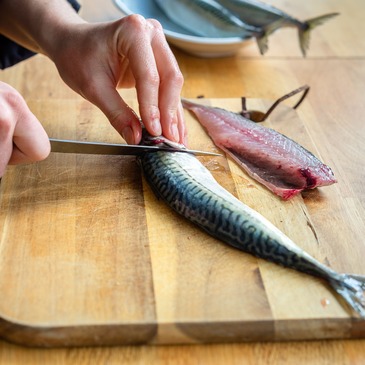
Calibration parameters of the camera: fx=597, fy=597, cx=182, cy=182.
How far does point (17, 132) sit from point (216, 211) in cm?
52

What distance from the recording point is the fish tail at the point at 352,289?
1.30m

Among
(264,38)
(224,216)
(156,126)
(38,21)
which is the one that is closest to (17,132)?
(156,126)

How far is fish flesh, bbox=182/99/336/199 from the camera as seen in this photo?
169cm

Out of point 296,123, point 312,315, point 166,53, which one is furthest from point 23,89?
point 312,315

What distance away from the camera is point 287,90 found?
94.7 inches

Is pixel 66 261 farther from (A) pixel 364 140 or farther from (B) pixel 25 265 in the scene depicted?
(A) pixel 364 140

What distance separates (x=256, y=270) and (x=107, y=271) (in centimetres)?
34

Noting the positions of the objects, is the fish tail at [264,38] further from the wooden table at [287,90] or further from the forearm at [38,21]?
the forearm at [38,21]

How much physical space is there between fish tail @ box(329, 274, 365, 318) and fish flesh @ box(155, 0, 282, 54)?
1.43 m

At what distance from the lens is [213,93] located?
2375 mm

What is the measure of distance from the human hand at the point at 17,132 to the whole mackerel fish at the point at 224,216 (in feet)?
1.10

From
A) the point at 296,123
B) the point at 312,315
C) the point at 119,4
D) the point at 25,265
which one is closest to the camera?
the point at 312,315

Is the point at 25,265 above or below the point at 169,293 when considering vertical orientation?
below

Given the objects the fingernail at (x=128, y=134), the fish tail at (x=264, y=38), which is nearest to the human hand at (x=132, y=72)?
the fingernail at (x=128, y=134)
